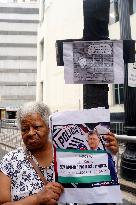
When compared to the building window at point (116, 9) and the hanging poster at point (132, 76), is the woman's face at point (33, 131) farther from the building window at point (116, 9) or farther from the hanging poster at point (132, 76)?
the building window at point (116, 9)

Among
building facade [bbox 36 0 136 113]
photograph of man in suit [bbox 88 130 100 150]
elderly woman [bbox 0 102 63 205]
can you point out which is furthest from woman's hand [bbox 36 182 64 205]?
building facade [bbox 36 0 136 113]

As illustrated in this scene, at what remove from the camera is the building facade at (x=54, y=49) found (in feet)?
95.8

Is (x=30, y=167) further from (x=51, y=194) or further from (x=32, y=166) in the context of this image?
(x=51, y=194)

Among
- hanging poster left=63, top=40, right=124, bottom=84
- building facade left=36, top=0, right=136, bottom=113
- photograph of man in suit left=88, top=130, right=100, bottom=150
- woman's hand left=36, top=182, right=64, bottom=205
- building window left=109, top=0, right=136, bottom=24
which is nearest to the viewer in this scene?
woman's hand left=36, top=182, right=64, bottom=205

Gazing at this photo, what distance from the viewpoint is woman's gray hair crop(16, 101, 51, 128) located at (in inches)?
96.7

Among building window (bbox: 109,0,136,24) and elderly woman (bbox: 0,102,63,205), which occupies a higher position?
building window (bbox: 109,0,136,24)

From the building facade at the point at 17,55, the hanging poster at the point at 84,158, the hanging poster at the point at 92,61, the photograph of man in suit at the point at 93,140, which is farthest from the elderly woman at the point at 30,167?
the building facade at the point at 17,55

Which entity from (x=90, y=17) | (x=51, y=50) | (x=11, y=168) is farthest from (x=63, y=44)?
(x=51, y=50)

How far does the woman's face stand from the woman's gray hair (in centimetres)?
2

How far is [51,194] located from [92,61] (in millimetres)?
1101

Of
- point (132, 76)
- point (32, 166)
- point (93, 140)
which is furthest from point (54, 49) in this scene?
point (93, 140)

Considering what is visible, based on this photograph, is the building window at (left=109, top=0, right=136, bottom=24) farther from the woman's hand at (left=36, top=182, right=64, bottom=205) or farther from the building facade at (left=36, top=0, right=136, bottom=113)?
the woman's hand at (left=36, top=182, right=64, bottom=205)

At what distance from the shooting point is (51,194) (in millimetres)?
2129

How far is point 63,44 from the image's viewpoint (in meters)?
2.75
